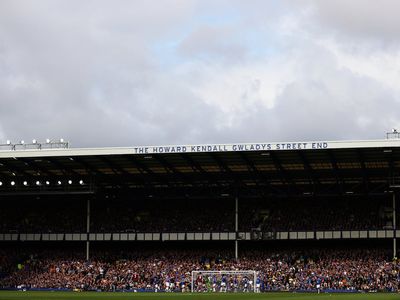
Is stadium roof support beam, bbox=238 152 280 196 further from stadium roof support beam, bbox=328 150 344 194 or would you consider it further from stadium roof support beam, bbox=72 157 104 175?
stadium roof support beam, bbox=72 157 104 175

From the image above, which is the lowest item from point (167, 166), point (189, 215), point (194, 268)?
point (194, 268)

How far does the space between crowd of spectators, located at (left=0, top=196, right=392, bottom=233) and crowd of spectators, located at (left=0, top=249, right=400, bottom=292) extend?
2868 millimetres

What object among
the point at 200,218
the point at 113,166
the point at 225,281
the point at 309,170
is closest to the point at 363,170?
the point at 309,170

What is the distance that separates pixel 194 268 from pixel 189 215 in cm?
938

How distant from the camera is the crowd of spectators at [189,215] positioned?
84438 millimetres

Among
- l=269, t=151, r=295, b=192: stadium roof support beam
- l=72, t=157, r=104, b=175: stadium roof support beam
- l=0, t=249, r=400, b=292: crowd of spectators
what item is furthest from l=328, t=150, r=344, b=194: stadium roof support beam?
l=72, t=157, r=104, b=175: stadium roof support beam

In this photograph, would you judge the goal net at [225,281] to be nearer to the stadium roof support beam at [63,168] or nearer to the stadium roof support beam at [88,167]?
the stadium roof support beam at [88,167]

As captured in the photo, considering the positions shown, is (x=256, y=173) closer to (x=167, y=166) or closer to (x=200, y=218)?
(x=167, y=166)

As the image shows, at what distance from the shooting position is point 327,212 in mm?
85438

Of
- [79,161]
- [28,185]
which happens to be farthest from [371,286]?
[28,185]

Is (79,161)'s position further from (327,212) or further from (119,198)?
(327,212)

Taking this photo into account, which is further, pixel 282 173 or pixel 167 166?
pixel 282 173

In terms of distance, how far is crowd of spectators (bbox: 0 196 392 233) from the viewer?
277ft

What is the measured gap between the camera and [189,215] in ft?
291
